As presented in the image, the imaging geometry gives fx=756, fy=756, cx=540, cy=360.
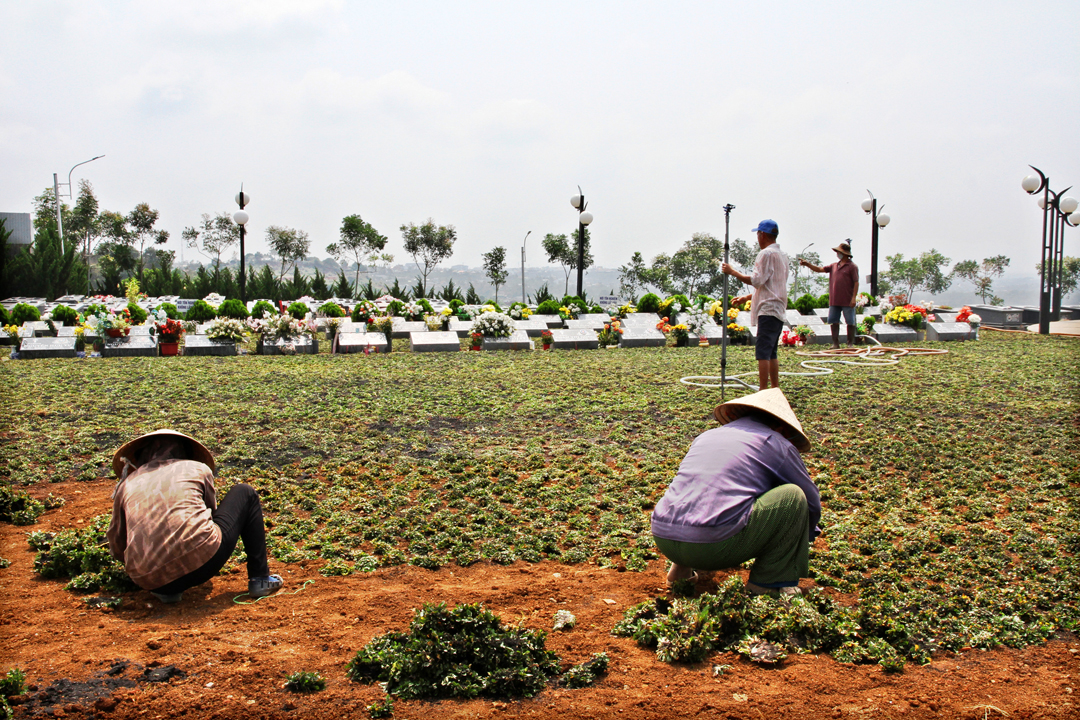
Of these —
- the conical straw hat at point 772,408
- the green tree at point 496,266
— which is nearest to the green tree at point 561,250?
the green tree at point 496,266

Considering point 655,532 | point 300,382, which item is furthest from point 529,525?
point 300,382

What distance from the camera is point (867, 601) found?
3.10 meters

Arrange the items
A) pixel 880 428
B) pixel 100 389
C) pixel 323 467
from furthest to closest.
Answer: pixel 100 389
pixel 880 428
pixel 323 467

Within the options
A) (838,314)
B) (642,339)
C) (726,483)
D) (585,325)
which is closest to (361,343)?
(585,325)

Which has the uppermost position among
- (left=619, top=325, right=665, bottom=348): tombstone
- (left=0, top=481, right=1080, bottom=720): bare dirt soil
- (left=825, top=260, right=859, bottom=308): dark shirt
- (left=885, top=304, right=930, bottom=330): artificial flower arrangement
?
(left=825, top=260, right=859, bottom=308): dark shirt

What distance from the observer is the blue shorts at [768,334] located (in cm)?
711

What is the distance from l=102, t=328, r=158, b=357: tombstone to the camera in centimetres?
1304

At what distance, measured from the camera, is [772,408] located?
3.27m

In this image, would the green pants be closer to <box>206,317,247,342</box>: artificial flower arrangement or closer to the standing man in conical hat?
the standing man in conical hat

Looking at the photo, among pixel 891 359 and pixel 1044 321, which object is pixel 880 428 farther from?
pixel 1044 321

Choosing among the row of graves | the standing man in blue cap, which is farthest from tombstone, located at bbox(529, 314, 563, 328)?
the standing man in blue cap

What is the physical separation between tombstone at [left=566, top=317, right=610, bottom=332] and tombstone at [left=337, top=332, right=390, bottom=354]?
4256 millimetres

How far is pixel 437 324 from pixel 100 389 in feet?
27.5

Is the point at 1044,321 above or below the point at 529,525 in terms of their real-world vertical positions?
above
